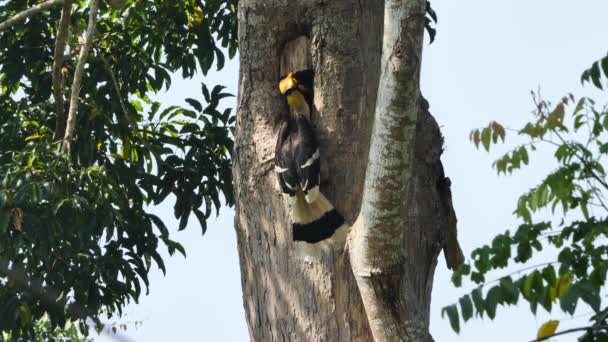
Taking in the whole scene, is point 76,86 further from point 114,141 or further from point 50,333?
point 50,333

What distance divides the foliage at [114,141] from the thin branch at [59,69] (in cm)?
9

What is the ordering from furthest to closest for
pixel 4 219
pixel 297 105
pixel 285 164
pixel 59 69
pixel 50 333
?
pixel 50 333 → pixel 59 69 → pixel 4 219 → pixel 297 105 → pixel 285 164

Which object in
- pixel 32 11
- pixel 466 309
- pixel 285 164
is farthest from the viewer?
pixel 32 11

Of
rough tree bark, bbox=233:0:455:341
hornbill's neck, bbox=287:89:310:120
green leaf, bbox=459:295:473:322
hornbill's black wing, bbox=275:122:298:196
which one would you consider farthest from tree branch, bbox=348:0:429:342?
hornbill's neck, bbox=287:89:310:120

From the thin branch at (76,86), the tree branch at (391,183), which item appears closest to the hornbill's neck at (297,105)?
the tree branch at (391,183)

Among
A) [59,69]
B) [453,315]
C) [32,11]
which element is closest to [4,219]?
[59,69]

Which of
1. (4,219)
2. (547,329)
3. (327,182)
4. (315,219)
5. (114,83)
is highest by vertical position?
(114,83)

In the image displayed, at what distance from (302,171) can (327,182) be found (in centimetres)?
16

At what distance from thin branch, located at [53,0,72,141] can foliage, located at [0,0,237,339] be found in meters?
0.09

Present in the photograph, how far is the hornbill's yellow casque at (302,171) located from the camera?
12.3 feet

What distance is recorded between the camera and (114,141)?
18.8 ft

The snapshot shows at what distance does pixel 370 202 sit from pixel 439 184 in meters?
0.91

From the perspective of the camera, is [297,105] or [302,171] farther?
[297,105]

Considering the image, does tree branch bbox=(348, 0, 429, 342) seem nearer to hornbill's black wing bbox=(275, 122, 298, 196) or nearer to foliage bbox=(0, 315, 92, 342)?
hornbill's black wing bbox=(275, 122, 298, 196)
